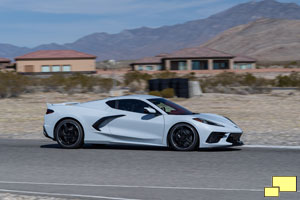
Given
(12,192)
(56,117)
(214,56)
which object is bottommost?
(12,192)

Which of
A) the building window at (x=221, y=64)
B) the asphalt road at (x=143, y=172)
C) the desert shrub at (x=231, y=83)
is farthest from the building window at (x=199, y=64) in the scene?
the asphalt road at (x=143, y=172)

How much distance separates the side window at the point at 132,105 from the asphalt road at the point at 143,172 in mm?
962

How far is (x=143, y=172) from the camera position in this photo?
28.8 feet

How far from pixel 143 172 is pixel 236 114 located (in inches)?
481

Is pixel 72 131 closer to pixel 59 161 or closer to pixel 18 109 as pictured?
pixel 59 161

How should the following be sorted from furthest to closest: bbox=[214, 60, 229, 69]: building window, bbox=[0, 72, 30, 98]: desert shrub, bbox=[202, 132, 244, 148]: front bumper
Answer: bbox=[214, 60, 229, 69]: building window, bbox=[0, 72, 30, 98]: desert shrub, bbox=[202, 132, 244, 148]: front bumper

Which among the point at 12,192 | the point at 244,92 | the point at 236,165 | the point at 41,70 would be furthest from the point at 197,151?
the point at 41,70

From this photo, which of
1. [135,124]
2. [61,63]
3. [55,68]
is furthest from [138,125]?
[61,63]

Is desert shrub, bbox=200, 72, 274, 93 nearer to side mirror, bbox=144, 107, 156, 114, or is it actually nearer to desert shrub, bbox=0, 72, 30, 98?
desert shrub, bbox=0, 72, 30, 98

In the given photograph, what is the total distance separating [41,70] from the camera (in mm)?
84750

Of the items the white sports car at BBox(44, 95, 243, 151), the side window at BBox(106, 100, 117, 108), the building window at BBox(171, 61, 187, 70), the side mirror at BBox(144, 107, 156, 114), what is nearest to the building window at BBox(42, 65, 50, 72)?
the building window at BBox(171, 61, 187, 70)

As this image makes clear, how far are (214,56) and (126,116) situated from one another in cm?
7045

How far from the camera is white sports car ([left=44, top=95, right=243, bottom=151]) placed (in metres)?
10.6

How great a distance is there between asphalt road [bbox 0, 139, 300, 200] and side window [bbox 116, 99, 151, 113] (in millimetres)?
962
